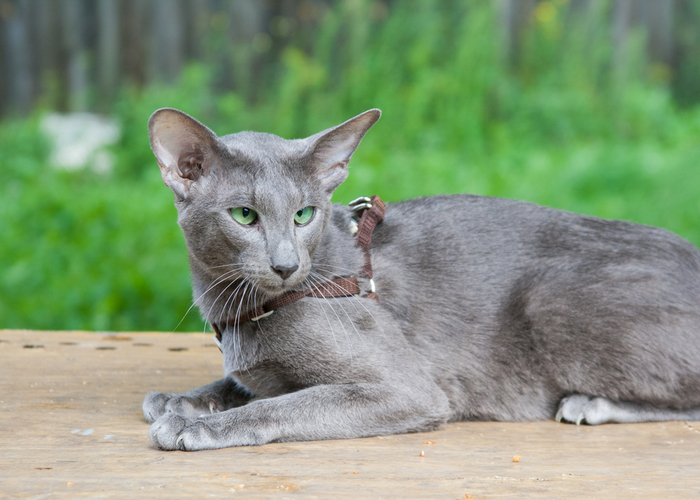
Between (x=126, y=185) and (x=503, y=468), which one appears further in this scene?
(x=126, y=185)

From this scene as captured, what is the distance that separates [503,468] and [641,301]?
658mm

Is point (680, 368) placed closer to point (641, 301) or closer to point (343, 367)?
point (641, 301)

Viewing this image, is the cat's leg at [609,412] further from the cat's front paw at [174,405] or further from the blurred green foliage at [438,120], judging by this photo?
the blurred green foliage at [438,120]

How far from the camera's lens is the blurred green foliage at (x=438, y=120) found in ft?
12.4

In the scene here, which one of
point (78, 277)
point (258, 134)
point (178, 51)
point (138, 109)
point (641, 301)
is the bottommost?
point (78, 277)

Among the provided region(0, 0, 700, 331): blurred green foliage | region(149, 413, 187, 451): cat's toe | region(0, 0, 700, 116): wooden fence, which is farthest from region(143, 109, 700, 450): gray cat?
region(0, 0, 700, 116): wooden fence

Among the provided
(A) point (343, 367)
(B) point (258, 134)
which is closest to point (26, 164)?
(B) point (258, 134)

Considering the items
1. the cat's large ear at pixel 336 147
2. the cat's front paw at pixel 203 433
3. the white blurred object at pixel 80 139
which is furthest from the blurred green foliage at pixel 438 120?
the cat's front paw at pixel 203 433

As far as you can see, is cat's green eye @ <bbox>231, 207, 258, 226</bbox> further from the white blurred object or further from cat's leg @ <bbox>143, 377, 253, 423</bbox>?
the white blurred object

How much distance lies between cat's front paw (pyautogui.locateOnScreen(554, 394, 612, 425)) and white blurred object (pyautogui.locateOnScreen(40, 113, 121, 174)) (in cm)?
315

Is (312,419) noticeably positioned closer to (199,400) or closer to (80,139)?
(199,400)

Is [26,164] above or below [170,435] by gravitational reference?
below

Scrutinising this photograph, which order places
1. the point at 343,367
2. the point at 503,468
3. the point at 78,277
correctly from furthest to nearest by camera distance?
the point at 78,277
the point at 343,367
the point at 503,468

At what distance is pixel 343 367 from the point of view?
5.40ft
